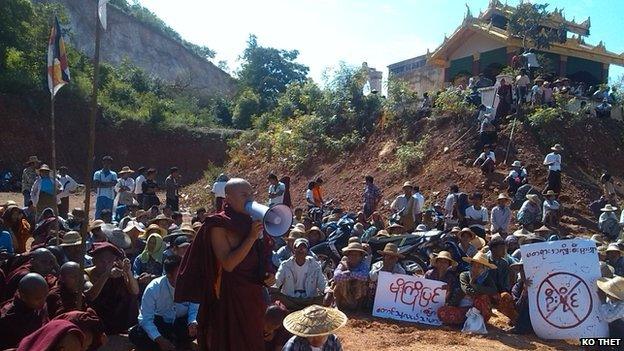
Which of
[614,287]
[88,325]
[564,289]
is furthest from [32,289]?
[614,287]

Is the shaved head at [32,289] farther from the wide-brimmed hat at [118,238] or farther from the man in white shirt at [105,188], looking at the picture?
the man in white shirt at [105,188]

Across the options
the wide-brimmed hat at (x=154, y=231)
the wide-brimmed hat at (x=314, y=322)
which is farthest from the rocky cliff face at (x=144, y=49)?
the wide-brimmed hat at (x=314, y=322)

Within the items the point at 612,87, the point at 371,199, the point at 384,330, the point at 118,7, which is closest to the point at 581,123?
the point at 612,87

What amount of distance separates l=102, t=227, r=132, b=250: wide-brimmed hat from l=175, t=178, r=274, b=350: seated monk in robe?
3.78m

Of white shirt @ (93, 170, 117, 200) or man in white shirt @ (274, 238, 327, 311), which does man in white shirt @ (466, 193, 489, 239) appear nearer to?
man in white shirt @ (274, 238, 327, 311)

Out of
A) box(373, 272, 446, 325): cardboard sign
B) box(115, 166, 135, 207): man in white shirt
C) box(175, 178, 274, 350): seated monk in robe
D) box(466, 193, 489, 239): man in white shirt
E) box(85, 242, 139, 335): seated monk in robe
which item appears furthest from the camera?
box(115, 166, 135, 207): man in white shirt

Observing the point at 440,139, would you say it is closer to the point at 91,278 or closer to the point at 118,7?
the point at 91,278

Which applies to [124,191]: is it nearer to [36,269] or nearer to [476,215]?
[36,269]

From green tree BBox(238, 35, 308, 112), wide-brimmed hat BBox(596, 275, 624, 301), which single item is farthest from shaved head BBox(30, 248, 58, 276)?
green tree BBox(238, 35, 308, 112)

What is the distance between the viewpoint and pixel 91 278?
18.7ft

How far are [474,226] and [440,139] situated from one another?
7730 millimetres

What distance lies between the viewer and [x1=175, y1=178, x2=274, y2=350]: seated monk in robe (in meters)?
3.87

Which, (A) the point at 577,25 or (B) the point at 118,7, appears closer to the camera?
(A) the point at 577,25

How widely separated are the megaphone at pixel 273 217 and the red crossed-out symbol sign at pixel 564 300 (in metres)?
4.07
